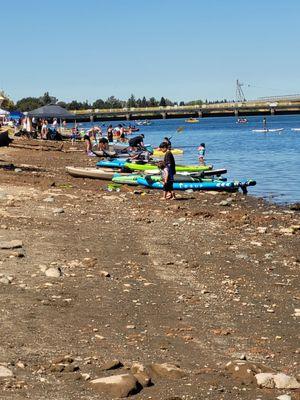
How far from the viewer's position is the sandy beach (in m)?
7.81

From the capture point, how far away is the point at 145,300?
10859mm

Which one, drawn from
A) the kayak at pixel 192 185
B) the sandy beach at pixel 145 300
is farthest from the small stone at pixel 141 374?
the kayak at pixel 192 185

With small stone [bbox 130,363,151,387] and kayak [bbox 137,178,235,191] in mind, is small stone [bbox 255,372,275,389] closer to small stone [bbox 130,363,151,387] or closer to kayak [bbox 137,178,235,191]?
small stone [bbox 130,363,151,387]

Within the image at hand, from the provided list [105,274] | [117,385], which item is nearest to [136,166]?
[105,274]

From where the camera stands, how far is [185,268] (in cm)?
1323

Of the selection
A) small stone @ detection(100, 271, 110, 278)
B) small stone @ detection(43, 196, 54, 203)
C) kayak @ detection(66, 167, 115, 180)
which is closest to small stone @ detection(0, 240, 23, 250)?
small stone @ detection(100, 271, 110, 278)

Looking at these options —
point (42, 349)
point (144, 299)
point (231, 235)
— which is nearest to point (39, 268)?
point (144, 299)

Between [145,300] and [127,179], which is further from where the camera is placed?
[127,179]

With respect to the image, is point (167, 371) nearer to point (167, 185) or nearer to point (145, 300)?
point (145, 300)

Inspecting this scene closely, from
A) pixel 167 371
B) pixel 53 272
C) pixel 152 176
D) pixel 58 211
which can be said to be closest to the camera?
pixel 167 371

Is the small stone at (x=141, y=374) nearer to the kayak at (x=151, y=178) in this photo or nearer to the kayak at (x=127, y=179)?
the kayak at (x=151, y=178)

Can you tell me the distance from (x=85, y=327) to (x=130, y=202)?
13.8 metres

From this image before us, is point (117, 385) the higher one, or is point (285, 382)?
point (117, 385)

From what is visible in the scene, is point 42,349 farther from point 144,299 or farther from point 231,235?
point 231,235
